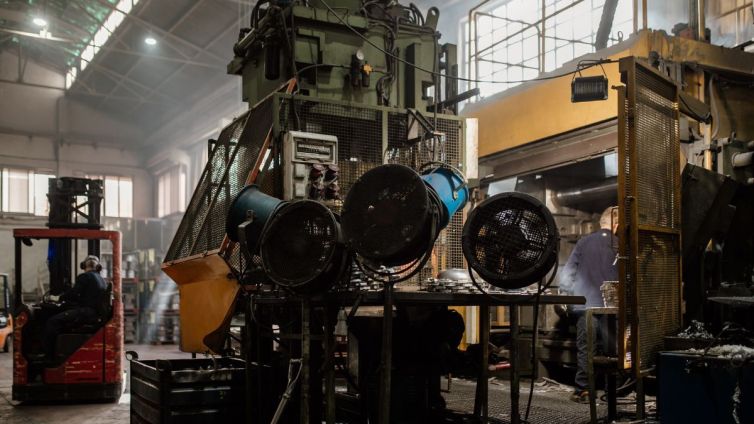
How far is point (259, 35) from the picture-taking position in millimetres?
7469

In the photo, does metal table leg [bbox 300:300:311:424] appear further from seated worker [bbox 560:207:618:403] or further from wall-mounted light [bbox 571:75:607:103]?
wall-mounted light [bbox 571:75:607:103]

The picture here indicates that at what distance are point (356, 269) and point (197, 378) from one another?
4.53 ft

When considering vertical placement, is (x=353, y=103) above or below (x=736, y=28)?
below

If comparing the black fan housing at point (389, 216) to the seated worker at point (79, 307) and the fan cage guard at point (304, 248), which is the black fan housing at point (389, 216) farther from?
the seated worker at point (79, 307)

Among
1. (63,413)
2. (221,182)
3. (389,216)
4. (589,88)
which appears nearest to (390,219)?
(389,216)

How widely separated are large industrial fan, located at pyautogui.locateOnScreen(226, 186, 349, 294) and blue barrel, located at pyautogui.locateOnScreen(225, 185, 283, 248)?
0.28m

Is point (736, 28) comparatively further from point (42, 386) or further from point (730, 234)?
point (42, 386)

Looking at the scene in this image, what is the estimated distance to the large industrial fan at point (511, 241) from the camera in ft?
13.8

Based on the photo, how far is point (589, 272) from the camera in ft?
23.4

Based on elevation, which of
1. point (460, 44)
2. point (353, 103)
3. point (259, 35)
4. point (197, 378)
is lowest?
point (197, 378)

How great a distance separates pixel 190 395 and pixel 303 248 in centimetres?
140

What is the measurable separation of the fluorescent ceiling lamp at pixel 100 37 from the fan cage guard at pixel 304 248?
16.3m

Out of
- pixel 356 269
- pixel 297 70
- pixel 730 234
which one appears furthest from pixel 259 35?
pixel 730 234

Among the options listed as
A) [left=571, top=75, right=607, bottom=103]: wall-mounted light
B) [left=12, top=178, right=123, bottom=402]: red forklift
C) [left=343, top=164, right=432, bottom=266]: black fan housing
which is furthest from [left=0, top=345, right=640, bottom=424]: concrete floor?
[left=571, top=75, right=607, bottom=103]: wall-mounted light
